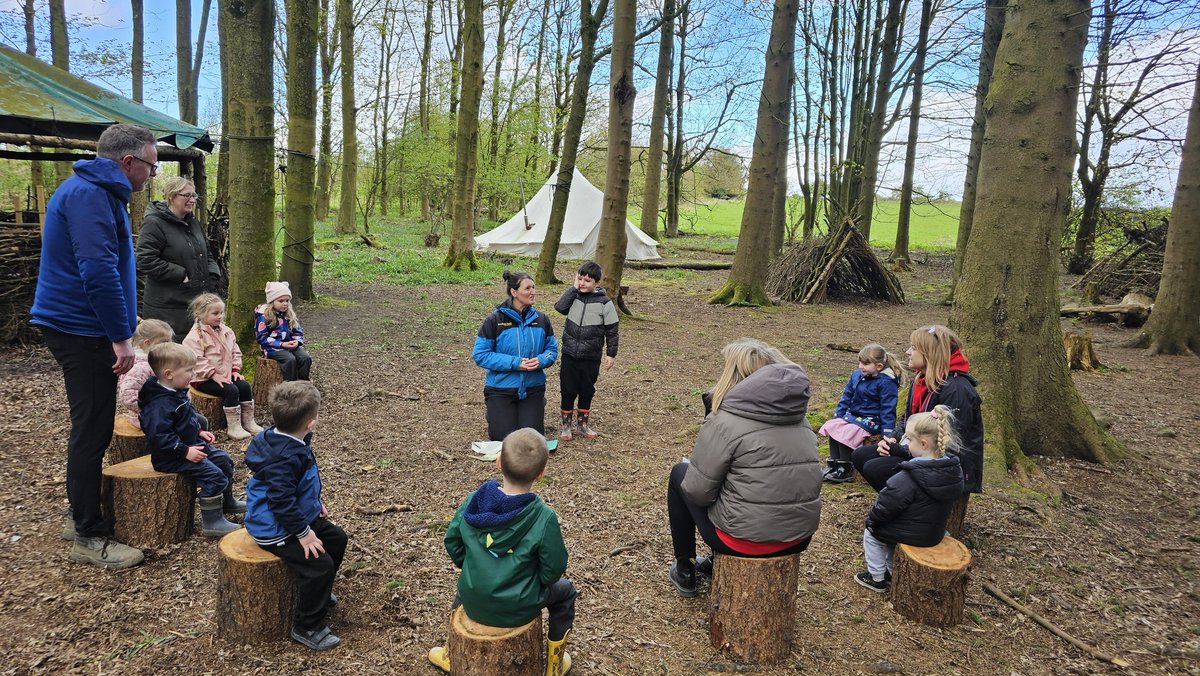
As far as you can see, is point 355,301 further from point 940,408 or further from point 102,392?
point 940,408

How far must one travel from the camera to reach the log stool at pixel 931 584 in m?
3.02

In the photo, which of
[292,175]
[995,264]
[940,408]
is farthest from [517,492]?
[292,175]

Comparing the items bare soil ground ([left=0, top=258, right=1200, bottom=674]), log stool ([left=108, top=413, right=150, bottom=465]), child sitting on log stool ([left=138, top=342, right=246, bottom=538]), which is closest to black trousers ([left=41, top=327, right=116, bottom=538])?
child sitting on log stool ([left=138, top=342, right=246, bottom=538])

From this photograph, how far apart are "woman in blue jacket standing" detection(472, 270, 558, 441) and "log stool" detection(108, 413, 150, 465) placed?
2.03 meters

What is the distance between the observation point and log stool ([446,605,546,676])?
2.32 metres

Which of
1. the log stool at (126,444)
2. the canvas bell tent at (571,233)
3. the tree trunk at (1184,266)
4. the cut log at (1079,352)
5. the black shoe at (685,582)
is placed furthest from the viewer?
the canvas bell tent at (571,233)

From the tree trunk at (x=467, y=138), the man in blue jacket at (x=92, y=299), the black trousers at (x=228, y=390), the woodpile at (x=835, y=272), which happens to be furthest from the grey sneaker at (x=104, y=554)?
the woodpile at (x=835, y=272)

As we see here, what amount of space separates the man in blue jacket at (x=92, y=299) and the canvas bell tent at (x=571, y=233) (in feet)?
55.5

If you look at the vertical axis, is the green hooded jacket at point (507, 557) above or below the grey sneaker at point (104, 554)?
above

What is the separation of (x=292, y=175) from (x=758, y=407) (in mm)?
8572

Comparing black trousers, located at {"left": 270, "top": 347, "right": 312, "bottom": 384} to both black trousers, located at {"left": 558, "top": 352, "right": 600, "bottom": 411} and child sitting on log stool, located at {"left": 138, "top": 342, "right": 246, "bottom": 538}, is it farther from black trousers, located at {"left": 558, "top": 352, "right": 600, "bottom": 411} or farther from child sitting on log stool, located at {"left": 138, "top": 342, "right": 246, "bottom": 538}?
black trousers, located at {"left": 558, "top": 352, "right": 600, "bottom": 411}

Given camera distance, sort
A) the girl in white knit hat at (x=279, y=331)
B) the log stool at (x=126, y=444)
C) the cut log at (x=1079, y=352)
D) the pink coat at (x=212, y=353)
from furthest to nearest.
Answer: the cut log at (x=1079, y=352) → the girl in white knit hat at (x=279, y=331) → the pink coat at (x=212, y=353) → the log stool at (x=126, y=444)

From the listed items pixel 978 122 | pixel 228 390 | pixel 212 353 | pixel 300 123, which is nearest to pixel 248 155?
pixel 212 353

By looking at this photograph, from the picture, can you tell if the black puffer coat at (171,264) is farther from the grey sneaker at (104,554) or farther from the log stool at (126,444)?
the grey sneaker at (104,554)
